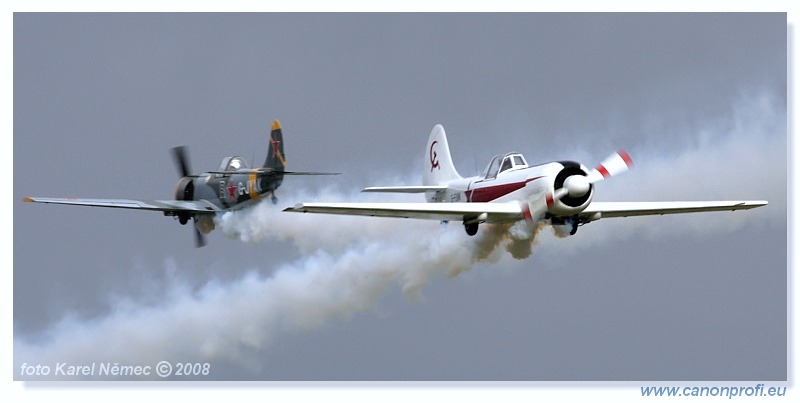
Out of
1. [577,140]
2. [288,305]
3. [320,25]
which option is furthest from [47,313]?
[577,140]

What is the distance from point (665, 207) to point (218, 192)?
1042cm

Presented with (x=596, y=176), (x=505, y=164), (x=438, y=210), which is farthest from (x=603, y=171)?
(x=438, y=210)

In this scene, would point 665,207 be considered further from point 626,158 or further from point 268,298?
point 268,298

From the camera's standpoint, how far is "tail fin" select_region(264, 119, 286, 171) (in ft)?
138

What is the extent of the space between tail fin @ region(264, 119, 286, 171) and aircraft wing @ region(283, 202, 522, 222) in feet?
18.9

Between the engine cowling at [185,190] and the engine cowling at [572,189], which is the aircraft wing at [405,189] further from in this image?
the engine cowling at [185,190]

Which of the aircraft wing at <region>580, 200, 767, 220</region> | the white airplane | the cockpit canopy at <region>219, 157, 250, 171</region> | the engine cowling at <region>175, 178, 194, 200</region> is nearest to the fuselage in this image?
the white airplane

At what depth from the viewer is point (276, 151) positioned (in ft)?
138

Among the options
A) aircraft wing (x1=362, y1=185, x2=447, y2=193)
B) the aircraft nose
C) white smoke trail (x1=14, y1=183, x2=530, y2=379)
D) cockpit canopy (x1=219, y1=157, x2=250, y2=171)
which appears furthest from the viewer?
cockpit canopy (x1=219, y1=157, x2=250, y2=171)

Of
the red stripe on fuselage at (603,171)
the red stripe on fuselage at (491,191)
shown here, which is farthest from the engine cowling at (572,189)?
the red stripe on fuselage at (491,191)

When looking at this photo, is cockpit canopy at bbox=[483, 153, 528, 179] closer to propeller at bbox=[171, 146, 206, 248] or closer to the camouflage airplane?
the camouflage airplane

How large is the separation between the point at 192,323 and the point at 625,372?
29.7ft

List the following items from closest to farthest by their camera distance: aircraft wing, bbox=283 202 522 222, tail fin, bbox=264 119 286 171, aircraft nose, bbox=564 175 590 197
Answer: aircraft nose, bbox=564 175 590 197 < aircraft wing, bbox=283 202 522 222 < tail fin, bbox=264 119 286 171

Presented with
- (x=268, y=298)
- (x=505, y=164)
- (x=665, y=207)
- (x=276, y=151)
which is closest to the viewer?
(x=505, y=164)
